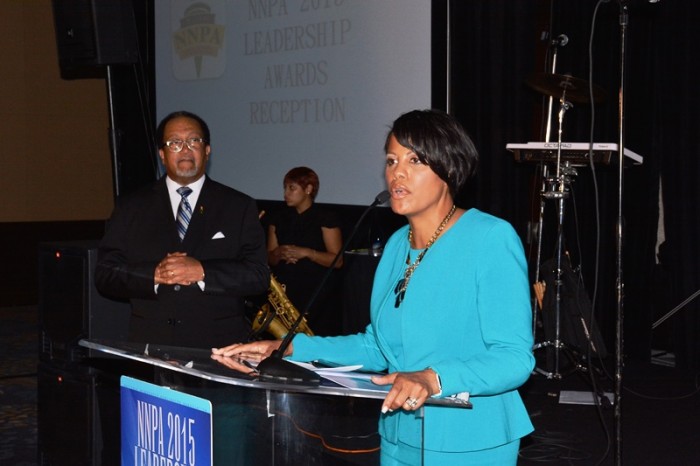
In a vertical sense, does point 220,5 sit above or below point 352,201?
above

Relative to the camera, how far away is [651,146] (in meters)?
6.80

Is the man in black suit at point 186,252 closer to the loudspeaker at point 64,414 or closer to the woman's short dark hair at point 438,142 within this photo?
the loudspeaker at point 64,414

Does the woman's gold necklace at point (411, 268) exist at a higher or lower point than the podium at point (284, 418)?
higher

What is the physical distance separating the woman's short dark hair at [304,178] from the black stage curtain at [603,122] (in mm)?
1059

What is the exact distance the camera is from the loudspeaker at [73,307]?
399cm

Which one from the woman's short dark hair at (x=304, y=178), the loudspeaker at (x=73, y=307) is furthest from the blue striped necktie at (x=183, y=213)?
the woman's short dark hair at (x=304, y=178)

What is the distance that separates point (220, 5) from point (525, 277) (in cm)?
661

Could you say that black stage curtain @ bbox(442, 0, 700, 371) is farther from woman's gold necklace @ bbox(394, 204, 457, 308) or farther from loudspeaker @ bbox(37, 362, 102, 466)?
woman's gold necklace @ bbox(394, 204, 457, 308)

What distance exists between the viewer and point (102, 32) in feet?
20.1

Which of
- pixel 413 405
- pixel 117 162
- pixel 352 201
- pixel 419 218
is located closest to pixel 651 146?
pixel 352 201

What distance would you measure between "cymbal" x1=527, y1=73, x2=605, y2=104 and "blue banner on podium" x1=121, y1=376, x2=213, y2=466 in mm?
4006

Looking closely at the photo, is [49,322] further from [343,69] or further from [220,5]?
[220,5]

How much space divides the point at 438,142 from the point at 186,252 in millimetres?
1743

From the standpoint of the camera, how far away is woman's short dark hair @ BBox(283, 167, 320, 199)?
656 centimetres
